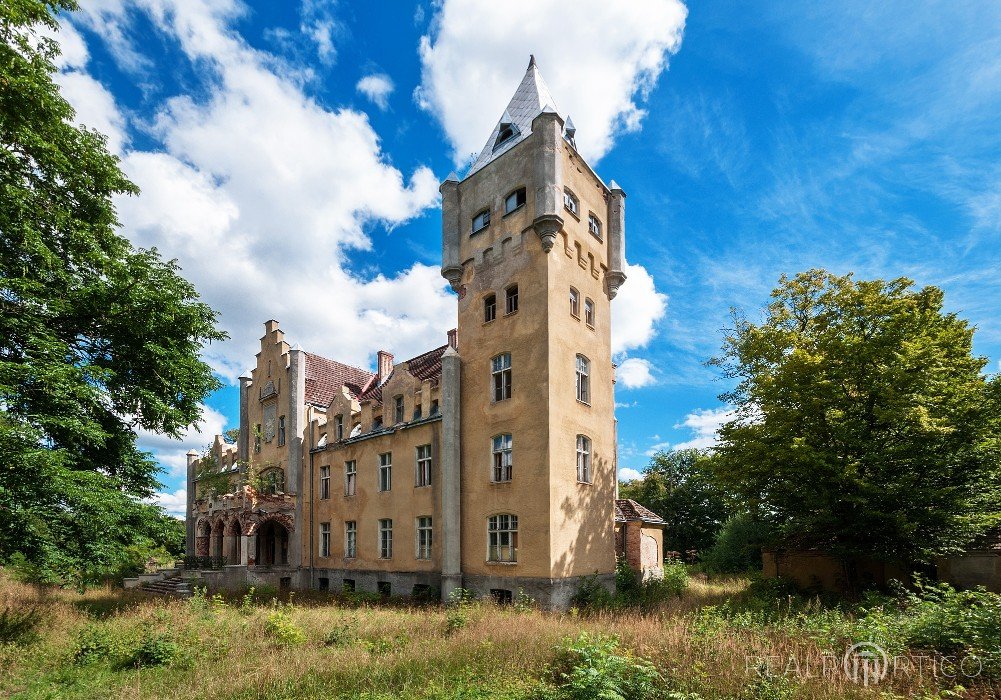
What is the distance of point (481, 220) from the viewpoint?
25.5 m

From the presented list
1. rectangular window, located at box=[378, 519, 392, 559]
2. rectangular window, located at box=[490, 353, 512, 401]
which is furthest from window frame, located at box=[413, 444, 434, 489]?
rectangular window, located at box=[490, 353, 512, 401]

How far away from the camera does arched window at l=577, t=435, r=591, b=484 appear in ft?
74.2

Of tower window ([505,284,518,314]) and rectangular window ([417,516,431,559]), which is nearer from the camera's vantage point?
tower window ([505,284,518,314])

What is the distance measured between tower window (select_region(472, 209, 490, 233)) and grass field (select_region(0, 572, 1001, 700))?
52.1 ft

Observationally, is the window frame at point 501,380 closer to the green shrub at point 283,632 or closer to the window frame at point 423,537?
the window frame at point 423,537

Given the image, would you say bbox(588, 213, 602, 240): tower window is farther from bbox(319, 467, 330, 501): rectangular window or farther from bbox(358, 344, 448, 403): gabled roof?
bbox(319, 467, 330, 501): rectangular window

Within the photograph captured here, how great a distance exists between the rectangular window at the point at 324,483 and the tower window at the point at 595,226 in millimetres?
18897

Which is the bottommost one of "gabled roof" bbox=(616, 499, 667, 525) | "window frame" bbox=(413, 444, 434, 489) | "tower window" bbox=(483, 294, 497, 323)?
"gabled roof" bbox=(616, 499, 667, 525)

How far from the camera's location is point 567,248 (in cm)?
2341

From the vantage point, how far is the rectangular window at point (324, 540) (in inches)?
1167

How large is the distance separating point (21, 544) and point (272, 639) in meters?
6.65

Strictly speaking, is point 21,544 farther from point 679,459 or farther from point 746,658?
point 679,459

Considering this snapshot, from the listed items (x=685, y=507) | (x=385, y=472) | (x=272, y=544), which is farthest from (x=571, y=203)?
(x=685, y=507)

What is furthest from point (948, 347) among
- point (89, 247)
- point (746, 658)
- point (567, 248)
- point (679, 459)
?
point (679, 459)
